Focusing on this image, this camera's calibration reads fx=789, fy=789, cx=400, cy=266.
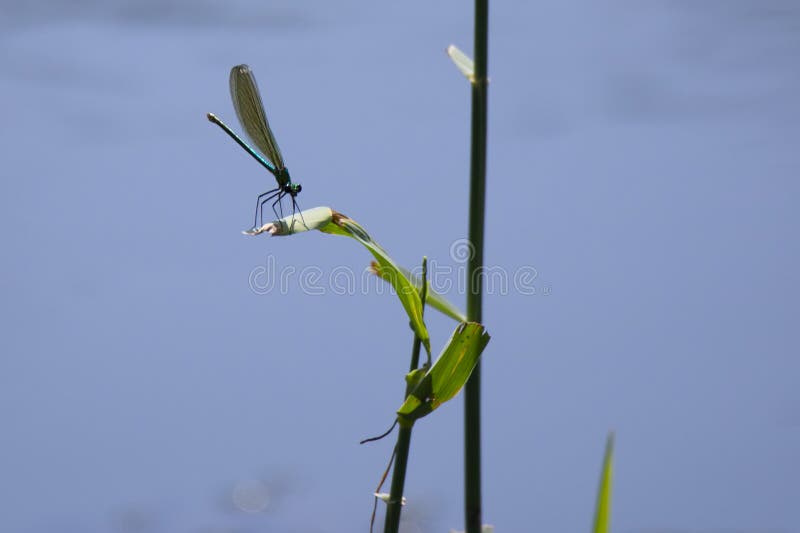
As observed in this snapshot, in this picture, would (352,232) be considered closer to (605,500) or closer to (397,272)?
(397,272)

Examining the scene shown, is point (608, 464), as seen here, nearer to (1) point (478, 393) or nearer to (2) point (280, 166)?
(1) point (478, 393)

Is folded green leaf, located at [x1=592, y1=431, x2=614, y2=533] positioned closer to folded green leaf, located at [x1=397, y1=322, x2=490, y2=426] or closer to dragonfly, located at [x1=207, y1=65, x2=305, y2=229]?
folded green leaf, located at [x1=397, y1=322, x2=490, y2=426]

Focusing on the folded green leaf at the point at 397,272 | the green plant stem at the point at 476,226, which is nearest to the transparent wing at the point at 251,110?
the folded green leaf at the point at 397,272

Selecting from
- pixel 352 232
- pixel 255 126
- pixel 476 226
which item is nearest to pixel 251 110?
pixel 255 126

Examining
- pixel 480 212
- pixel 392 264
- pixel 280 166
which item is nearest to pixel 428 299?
pixel 392 264

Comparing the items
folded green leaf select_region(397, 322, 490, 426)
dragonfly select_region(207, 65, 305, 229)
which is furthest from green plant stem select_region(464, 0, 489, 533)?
dragonfly select_region(207, 65, 305, 229)

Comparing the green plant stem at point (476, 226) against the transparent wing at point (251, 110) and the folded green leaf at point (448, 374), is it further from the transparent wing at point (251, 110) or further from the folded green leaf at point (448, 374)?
the transparent wing at point (251, 110)
